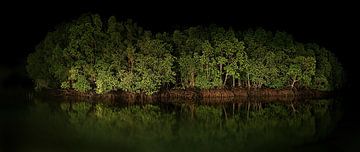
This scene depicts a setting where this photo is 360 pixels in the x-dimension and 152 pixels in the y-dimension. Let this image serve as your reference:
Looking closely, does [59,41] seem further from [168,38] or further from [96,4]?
[96,4]

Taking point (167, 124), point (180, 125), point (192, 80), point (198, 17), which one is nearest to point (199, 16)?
point (198, 17)

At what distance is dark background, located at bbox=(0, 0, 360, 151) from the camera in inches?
3879

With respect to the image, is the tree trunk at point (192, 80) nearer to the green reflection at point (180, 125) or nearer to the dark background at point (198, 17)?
the green reflection at point (180, 125)

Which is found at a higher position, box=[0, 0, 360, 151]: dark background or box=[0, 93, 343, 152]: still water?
box=[0, 0, 360, 151]: dark background

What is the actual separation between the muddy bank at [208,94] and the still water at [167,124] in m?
1.49

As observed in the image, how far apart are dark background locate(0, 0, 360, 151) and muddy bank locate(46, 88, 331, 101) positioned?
38609 mm

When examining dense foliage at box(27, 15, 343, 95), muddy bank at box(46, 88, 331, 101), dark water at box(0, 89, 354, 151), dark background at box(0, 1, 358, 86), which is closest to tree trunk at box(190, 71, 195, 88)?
dense foliage at box(27, 15, 343, 95)

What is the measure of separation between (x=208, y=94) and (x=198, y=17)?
57658 mm

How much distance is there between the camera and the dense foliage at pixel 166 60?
173 feet

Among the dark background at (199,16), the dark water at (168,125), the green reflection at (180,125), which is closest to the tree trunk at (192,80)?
the dark water at (168,125)

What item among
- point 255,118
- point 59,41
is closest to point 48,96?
point 59,41

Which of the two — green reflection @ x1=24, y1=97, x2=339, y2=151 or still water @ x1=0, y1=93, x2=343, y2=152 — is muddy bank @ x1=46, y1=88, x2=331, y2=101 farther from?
green reflection @ x1=24, y1=97, x2=339, y2=151

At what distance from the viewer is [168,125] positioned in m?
37.6

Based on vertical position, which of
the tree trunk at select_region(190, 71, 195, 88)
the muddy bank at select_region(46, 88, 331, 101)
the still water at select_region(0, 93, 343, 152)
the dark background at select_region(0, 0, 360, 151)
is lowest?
the still water at select_region(0, 93, 343, 152)
